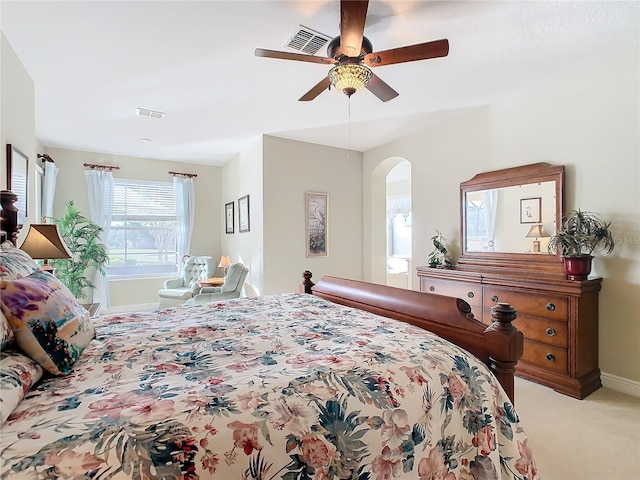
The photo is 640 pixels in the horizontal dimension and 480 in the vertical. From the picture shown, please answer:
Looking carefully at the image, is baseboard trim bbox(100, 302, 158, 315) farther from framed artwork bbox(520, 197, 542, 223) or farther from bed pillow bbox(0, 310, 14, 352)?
framed artwork bbox(520, 197, 542, 223)

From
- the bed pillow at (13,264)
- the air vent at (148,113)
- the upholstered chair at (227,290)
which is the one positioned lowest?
the upholstered chair at (227,290)

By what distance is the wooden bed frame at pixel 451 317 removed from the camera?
4.36ft

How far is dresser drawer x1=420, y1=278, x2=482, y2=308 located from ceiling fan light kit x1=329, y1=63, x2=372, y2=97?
7.04 ft

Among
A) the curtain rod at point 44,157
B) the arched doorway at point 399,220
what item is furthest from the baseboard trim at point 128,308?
the arched doorway at point 399,220

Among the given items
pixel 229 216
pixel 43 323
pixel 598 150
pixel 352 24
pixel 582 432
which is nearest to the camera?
pixel 43 323

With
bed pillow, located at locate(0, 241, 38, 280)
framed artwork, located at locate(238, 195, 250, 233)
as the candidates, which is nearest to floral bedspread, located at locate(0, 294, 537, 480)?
bed pillow, located at locate(0, 241, 38, 280)

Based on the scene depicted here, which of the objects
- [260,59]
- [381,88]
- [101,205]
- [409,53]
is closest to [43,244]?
[260,59]

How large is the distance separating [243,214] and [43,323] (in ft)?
13.6

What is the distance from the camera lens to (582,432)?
6.76ft

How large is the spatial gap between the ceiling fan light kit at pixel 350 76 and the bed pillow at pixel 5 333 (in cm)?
194

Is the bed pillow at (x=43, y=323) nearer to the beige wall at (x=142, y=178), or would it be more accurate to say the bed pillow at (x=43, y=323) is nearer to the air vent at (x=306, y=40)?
the air vent at (x=306, y=40)

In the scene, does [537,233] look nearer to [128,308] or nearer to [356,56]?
[356,56]

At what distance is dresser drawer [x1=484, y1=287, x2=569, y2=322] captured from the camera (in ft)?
8.51

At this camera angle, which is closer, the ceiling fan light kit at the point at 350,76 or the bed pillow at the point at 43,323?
the bed pillow at the point at 43,323
